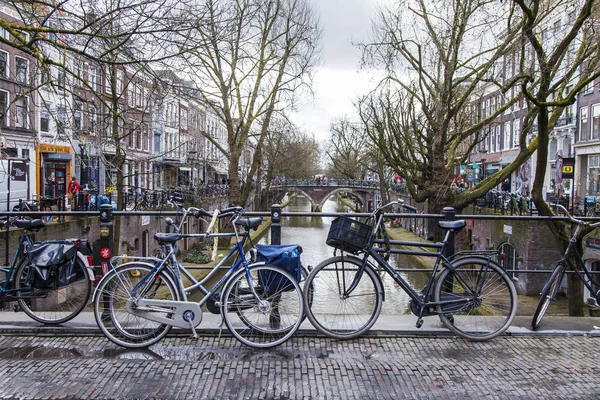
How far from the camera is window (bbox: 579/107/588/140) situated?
97.4 ft

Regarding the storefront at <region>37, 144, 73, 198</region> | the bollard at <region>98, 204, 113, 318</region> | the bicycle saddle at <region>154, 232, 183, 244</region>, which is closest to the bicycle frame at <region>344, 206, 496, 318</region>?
the bicycle saddle at <region>154, 232, 183, 244</region>

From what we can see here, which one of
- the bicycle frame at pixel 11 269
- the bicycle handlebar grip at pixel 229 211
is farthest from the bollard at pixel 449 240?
the bicycle frame at pixel 11 269

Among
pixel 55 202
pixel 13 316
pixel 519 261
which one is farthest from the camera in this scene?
pixel 519 261

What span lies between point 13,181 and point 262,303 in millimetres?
17834

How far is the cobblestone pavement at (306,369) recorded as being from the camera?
11.4ft

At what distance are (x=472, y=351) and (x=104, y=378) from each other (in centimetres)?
295

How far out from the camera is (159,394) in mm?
3420

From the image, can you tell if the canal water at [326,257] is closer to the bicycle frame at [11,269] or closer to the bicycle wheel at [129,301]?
the bicycle wheel at [129,301]

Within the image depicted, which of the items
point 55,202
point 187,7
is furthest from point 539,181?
point 55,202

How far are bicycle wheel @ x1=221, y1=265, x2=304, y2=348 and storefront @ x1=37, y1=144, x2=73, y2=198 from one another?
22674 mm

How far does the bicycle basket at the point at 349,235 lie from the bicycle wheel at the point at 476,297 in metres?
0.79

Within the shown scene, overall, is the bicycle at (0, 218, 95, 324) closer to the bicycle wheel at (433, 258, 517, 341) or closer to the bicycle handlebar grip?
the bicycle handlebar grip

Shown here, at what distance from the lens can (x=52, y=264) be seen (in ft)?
15.0

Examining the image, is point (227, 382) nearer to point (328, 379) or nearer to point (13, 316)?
point (328, 379)
